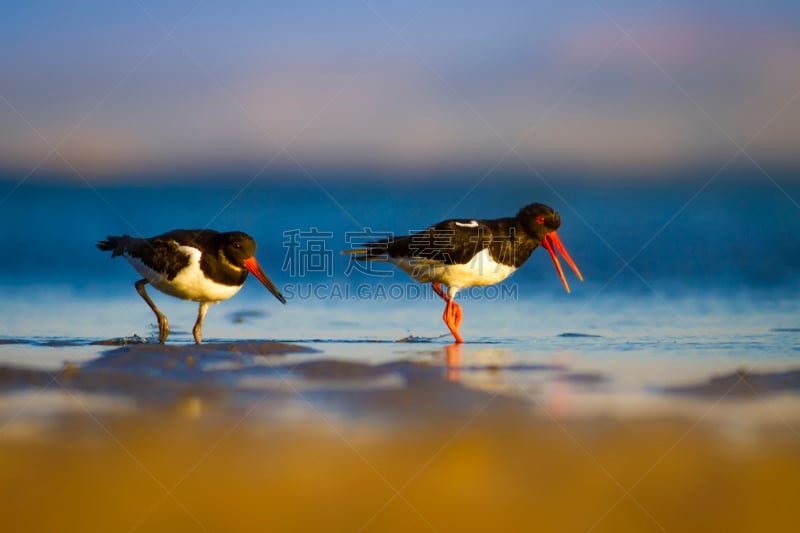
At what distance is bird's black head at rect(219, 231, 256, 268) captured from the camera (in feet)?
Result: 24.3

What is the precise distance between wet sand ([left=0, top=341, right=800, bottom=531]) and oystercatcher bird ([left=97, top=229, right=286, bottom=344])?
1946mm

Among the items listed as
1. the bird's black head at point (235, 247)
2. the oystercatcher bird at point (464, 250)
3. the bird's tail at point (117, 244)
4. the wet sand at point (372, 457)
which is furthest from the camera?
the bird's tail at point (117, 244)

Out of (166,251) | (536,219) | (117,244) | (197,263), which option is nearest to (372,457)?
(197,263)

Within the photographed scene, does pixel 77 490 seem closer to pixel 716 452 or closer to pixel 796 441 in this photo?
pixel 716 452

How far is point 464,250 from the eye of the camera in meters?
7.72

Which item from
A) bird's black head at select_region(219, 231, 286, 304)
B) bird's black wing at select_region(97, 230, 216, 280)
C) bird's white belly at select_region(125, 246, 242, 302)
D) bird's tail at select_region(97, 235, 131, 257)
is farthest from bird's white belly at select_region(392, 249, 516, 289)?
bird's tail at select_region(97, 235, 131, 257)

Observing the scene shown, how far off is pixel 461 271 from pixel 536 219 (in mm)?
934

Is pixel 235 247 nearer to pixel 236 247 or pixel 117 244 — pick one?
pixel 236 247

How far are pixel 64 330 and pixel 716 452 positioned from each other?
18.4 feet

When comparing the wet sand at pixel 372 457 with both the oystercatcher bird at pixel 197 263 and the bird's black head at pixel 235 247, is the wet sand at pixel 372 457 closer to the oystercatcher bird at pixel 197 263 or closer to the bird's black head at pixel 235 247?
the oystercatcher bird at pixel 197 263

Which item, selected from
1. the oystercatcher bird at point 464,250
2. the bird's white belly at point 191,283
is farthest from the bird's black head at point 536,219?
the bird's white belly at point 191,283

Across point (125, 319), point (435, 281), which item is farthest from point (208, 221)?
point (435, 281)

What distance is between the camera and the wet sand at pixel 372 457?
3246 millimetres

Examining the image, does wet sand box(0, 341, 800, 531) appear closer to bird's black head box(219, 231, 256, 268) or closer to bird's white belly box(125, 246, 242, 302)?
bird's white belly box(125, 246, 242, 302)
